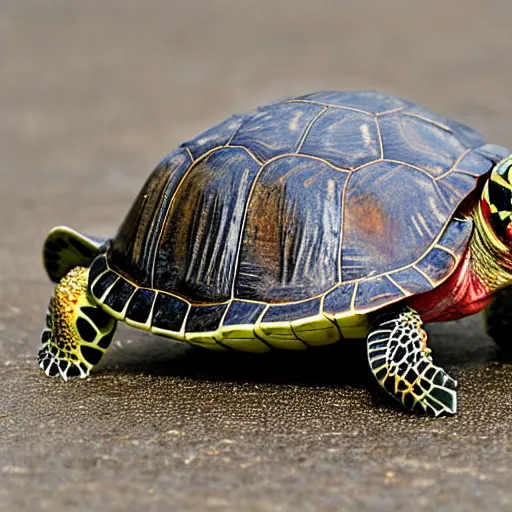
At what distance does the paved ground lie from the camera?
3344mm

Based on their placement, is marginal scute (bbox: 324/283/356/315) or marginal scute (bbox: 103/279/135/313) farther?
marginal scute (bbox: 103/279/135/313)

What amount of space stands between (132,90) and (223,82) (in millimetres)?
1379

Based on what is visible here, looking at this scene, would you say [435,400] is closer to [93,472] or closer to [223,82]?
[93,472]

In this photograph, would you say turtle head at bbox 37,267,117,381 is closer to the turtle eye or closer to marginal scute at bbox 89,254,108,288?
marginal scute at bbox 89,254,108,288

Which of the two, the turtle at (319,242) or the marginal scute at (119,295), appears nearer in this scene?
the turtle at (319,242)

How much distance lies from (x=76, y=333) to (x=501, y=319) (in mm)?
2542

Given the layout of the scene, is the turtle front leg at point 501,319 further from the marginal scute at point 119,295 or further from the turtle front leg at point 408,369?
the marginal scute at point 119,295

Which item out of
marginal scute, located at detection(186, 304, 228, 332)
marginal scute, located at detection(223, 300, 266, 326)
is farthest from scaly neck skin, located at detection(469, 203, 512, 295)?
marginal scute, located at detection(186, 304, 228, 332)

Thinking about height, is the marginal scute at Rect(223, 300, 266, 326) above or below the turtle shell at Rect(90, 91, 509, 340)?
below

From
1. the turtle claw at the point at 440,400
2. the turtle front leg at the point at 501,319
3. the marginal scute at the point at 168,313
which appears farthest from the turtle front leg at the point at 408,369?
the turtle front leg at the point at 501,319

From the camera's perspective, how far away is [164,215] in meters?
4.79

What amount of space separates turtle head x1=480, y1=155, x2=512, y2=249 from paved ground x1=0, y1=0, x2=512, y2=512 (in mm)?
817

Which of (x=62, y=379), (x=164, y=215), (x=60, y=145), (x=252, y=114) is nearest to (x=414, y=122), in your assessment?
(x=252, y=114)

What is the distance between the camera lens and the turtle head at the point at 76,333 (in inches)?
195
